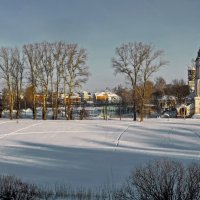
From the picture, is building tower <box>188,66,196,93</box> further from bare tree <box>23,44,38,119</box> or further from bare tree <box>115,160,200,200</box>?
bare tree <box>115,160,200,200</box>

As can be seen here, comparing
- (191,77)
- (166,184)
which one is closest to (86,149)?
(166,184)

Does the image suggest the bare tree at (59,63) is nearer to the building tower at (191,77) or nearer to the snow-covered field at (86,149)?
the snow-covered field at (86,149)

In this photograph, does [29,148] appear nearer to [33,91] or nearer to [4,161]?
[4,161]

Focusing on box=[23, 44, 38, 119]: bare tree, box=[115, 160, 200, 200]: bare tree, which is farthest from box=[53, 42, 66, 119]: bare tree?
box=[115, 160, 200, 200]: bare tree

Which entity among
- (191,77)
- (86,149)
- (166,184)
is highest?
(191,77)

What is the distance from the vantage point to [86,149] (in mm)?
22125

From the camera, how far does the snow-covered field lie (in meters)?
15.5

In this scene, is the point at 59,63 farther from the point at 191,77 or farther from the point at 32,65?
the point at 191,77

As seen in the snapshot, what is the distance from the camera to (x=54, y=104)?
45.3 meters

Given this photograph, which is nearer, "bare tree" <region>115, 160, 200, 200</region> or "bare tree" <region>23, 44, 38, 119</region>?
"bare tree" <region>115, 160, 200, 200</region>

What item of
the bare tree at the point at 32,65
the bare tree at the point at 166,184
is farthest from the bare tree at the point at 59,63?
the bare tree at the point at 166,184

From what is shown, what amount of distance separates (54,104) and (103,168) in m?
29.2

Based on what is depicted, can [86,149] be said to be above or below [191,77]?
below

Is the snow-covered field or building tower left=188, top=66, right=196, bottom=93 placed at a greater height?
building tower left=188, top=66, right=196, bottom=93
